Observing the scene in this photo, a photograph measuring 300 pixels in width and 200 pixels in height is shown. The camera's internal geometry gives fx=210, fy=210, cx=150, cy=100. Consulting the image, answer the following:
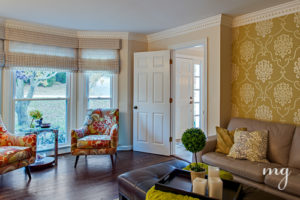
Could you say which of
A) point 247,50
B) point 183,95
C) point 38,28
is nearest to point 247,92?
point 247,50

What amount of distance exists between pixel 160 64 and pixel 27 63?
235cm

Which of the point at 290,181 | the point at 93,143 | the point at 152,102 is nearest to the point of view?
the point at 290,181

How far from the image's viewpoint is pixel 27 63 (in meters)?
3.62

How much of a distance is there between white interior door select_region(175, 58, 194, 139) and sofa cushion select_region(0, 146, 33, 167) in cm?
328

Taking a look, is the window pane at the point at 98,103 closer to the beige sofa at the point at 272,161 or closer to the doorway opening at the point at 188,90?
the doorway opening at the point at 188,90

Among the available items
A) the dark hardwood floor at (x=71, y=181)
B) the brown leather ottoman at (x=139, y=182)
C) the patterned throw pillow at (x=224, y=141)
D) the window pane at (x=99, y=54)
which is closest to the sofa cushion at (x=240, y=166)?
the patterned throw pillow at (x=224, y=141)

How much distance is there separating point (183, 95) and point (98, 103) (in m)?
2.09

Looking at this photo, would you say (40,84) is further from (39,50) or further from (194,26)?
(194,26)

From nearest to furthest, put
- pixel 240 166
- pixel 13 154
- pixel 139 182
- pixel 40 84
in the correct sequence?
pixel 139 182
pixel 240 166
pixel 13 154
pixel 40 84

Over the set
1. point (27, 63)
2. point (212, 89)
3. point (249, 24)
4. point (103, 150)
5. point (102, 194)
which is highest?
point (249, 24)

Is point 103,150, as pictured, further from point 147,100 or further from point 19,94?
point 19,94

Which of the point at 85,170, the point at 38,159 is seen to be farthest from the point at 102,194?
the point at 38,159

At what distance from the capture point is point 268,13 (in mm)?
2938

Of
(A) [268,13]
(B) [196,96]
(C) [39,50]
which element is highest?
(A) [268,13]
